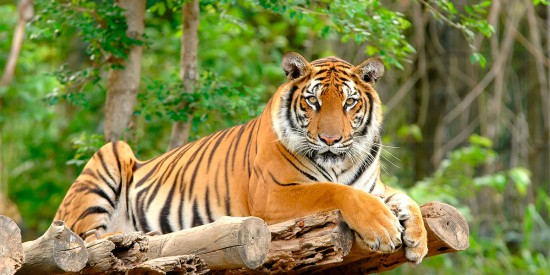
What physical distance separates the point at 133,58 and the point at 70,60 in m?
4.83

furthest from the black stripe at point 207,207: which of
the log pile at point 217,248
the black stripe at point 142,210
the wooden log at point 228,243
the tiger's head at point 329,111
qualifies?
the wooden log at point 228,243

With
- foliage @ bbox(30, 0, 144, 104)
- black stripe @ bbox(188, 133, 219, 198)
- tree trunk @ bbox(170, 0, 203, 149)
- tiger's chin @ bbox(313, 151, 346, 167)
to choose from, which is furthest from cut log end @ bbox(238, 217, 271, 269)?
tree trunk @ bbox(170, 0, 203, 149)

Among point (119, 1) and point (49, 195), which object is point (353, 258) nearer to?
point (119, 1)

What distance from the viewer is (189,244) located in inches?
139

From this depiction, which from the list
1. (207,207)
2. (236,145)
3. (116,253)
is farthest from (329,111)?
(116,253)

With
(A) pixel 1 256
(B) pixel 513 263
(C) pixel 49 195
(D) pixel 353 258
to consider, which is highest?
(A) pixel 1 256

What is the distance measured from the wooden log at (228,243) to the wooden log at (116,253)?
0.63 feet

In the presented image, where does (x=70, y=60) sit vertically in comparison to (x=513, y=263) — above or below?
above

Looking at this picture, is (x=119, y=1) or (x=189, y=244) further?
(x=119, y=1)

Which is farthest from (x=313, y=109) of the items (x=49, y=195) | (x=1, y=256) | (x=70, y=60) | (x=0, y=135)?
(x=0, y=135)

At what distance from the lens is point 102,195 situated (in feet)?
Result: 16.5

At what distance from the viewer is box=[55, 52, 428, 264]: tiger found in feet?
12.2

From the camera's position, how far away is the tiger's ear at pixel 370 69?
429 centimetres

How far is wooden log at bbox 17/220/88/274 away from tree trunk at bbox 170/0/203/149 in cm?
290
